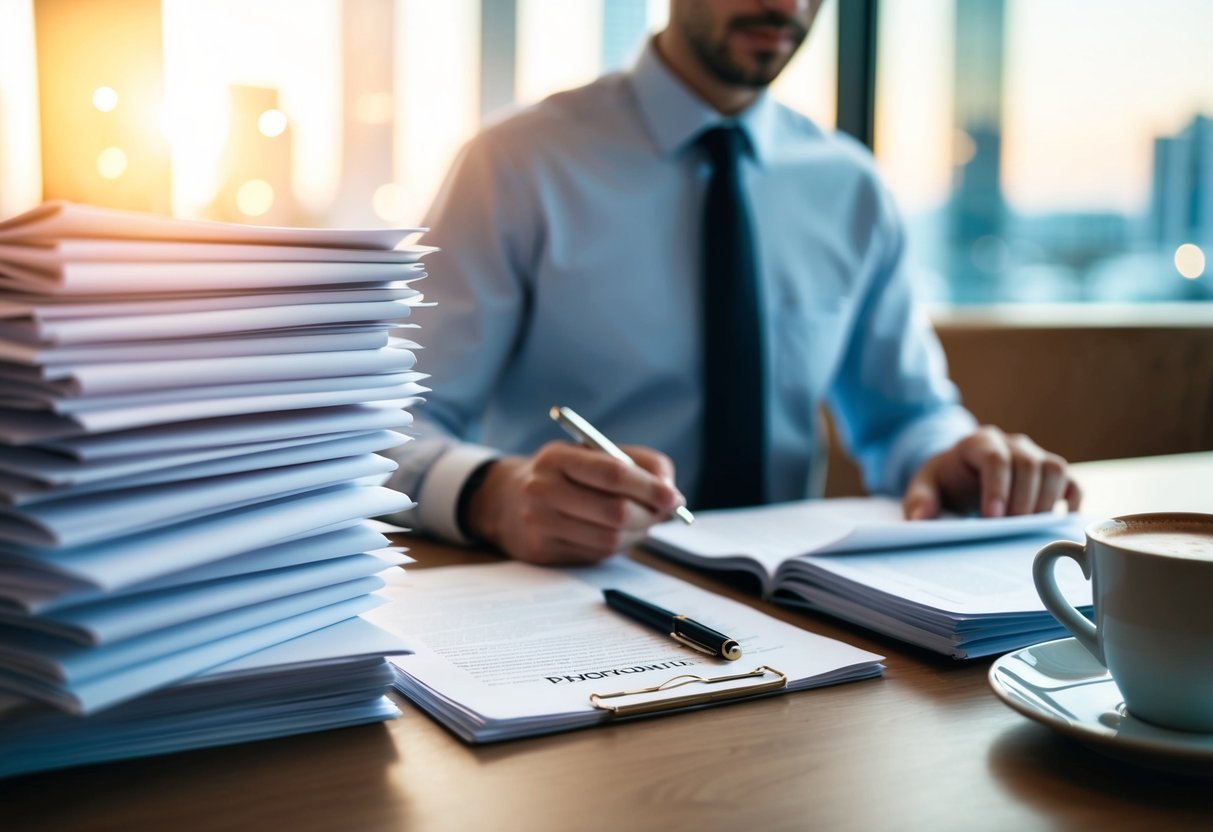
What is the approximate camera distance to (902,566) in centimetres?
83

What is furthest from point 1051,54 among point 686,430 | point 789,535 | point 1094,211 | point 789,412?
point 789,535

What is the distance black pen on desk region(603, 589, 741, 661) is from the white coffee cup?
0.69 ft

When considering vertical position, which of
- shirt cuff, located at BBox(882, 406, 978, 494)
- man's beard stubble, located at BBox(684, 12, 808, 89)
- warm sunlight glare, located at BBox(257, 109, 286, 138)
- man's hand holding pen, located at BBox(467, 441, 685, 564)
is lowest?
shirt cuff, located at BBox(882, 406, 978, 494)

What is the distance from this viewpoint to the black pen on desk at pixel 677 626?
640 millimetres

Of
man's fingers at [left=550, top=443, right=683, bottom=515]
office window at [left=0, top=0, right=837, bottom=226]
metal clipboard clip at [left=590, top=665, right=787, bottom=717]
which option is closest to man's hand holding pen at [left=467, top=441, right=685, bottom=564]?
Answer: man's fingers at [left=550, top=443, right=683, bottom=515]

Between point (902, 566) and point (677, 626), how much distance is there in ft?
0.82

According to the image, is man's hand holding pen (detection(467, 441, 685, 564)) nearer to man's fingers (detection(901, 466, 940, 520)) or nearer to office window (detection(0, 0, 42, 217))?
man's fingers (detection(901, 466, 940, 520))

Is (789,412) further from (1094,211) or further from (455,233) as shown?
(1094,211)

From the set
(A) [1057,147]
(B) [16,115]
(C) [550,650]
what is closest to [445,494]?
(C) [550,650]

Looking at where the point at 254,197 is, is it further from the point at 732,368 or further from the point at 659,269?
the point at 732,368

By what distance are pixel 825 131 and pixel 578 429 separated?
104 cm

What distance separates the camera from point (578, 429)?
0.92 metres

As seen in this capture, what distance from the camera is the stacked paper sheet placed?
1.42ft

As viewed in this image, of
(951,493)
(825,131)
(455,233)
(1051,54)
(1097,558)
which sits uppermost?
(1051,54)
